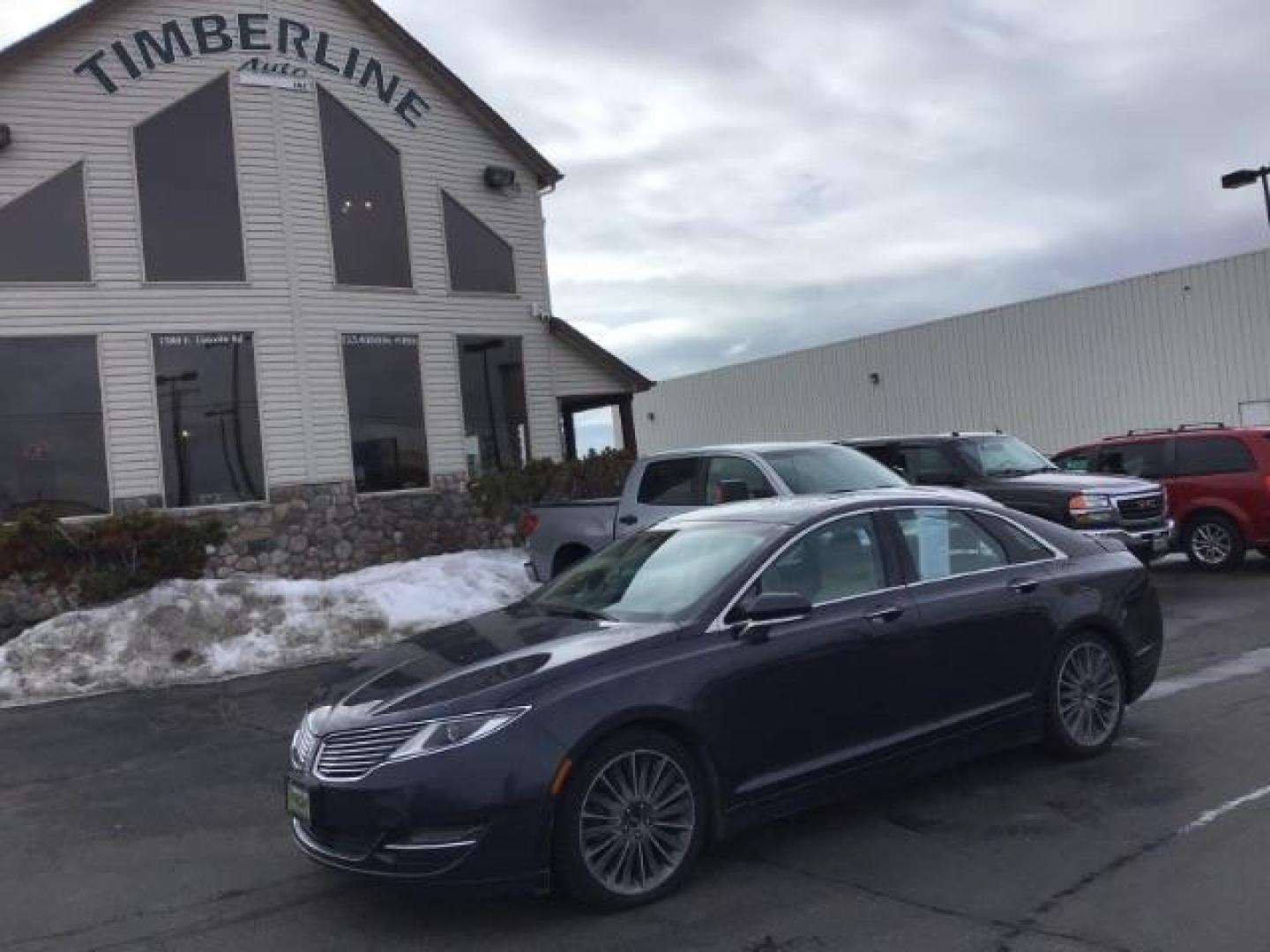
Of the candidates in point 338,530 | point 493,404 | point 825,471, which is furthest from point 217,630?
point 493,404

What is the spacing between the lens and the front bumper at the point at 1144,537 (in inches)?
487

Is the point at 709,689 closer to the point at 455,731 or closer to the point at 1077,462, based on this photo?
the point at 455,731

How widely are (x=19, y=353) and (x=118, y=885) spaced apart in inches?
444

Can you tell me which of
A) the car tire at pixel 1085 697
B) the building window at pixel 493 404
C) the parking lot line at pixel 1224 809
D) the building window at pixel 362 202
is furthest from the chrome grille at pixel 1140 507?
the building window at pixel 362 202

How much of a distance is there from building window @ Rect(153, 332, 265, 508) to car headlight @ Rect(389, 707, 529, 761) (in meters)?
12.1

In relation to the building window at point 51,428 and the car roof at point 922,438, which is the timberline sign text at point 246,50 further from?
the car roof at point 922,438

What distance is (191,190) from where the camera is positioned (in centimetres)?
1597

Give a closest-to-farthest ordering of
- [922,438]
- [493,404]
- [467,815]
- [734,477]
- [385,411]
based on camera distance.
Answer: [467,815], [734,477], [922,438], [385,411], [493,404]

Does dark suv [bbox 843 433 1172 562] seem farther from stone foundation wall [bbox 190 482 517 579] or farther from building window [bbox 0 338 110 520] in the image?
building window [bbox 0 338 110 520]

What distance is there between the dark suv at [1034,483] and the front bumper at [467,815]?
8.07m

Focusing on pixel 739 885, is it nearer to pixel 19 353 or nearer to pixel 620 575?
pixel 620 575

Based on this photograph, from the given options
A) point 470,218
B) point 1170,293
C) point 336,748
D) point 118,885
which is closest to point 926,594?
point 336,748

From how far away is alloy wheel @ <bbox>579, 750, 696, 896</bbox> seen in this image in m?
4.58

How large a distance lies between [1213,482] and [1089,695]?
910 centimetres
